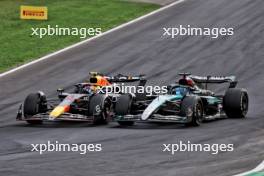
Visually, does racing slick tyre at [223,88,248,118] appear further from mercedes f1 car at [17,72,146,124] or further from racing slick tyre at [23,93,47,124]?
racing slick tyre at [23,93,47,124]

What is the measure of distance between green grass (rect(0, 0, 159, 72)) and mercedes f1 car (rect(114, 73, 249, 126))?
11.7 metres

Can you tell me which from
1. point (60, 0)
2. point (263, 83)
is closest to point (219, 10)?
point (60, 0)

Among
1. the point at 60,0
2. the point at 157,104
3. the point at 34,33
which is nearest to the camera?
the point at 157,104

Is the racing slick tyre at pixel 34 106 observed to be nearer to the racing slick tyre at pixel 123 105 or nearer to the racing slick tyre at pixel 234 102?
the racing slick tyre at pixel 123 105

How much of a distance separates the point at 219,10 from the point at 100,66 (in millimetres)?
12860

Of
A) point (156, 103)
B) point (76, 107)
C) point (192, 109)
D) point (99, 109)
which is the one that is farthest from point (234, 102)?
point (76, 107)

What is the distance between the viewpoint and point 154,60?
35.2 m

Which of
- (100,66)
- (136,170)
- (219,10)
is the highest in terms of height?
(219,10)

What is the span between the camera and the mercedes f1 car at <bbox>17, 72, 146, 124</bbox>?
22250 millimetres

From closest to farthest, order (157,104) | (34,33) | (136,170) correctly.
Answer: (136,170) < (157,104) < (34,33)

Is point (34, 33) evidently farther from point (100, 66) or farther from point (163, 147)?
point (163, 147)

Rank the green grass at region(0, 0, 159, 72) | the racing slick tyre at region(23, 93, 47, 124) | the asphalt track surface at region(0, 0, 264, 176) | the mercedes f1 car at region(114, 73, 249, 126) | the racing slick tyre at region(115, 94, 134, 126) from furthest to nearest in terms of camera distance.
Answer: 1. the green grass at region(0, 0, 159, 72)
2. the racing slick tyre at region(23, 93, 47, 124)
3. the racing slick tyre at region(115, 94, 134, 126)
4. the mercedes f1 car at region(114, 73, 249, 126)
5. the asphalt track surface at region(0, 0, 264, 176)

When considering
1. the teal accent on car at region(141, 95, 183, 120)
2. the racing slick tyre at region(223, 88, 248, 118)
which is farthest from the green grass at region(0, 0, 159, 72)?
the teal accent on car at region(141, 95, 183, 120)

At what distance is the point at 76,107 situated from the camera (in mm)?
22984
